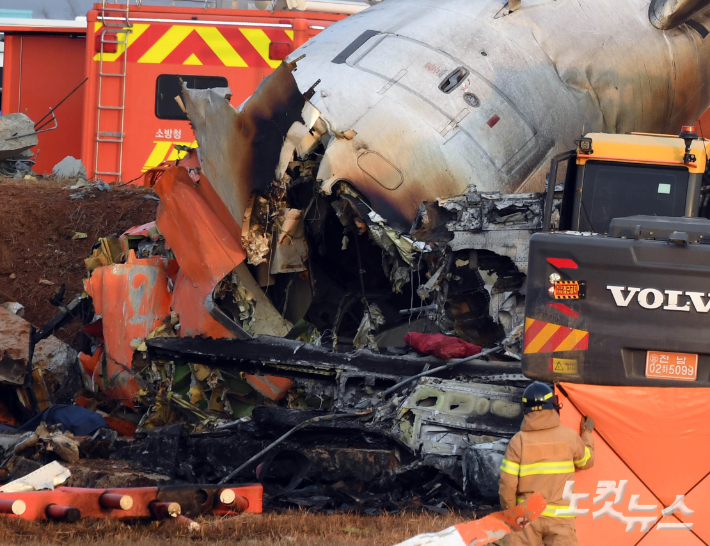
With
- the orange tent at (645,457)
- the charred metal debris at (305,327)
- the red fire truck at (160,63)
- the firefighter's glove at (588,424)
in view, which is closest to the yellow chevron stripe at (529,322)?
the orange tent at (645,457)

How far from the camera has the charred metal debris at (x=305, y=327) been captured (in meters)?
6.66

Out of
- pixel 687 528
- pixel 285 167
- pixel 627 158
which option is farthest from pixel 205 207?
pixel 687 528

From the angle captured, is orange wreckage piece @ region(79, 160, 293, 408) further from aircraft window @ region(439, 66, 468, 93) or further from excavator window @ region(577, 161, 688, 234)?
excavator window @ region(577, 161, 688, 234)

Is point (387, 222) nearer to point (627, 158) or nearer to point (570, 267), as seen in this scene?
point (627, 158)

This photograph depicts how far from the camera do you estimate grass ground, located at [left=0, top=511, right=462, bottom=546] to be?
17.5ft

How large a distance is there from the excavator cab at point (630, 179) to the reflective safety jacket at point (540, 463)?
→ 101 inches

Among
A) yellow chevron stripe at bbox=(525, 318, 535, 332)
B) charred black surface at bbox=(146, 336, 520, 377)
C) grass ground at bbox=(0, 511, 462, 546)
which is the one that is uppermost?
yellow chevron stripe at bbox=(525, 318, 535, 332)

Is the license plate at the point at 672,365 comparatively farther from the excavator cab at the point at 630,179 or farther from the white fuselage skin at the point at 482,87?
the white fuselage skin at the point at 482,87

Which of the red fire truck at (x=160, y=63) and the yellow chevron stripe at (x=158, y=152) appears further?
the yellow chevron stripe at (x=158, y=152)

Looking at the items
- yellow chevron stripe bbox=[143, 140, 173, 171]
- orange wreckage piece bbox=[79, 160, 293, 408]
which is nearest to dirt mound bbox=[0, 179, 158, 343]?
yellow chevron stripe bbox=[143, 140, 173, 171]

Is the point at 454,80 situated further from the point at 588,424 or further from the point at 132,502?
the point at 132,502

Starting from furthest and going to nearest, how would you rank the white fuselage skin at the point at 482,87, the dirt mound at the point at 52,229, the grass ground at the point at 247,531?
the dirt mound at the point at 52,229 < the white fuselage skin at the point at 482,87 < the grass ground at the point at 247,531

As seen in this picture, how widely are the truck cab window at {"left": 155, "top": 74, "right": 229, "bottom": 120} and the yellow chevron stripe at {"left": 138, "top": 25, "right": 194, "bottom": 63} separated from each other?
0.81 feet

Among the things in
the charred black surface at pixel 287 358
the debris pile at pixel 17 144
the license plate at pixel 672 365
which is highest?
the debris pile at pixel 17 144
